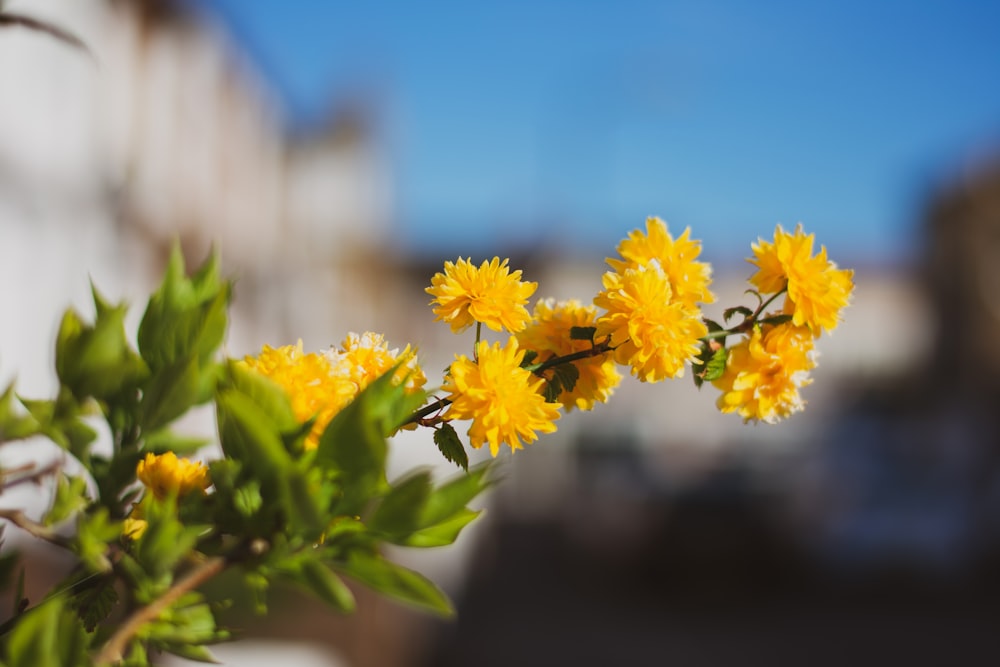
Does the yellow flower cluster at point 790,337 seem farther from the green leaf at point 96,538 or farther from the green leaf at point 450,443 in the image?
the green leaf at point 96,538

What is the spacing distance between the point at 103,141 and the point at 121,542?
4.99m

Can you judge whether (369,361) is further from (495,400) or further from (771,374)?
(771,374)

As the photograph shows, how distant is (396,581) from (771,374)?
238 millimetres

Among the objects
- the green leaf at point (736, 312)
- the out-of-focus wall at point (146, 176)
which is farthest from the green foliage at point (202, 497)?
the out-of-focus wall at point (146, 176)

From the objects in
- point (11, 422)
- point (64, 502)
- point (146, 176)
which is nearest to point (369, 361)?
point (64, 502)

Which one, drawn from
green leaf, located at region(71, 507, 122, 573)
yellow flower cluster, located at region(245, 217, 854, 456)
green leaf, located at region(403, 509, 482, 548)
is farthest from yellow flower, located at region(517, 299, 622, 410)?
green leaf, located at region(71, 507, 122, 573)

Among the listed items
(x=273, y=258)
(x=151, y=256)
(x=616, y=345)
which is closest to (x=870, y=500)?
(x=273, y=258)

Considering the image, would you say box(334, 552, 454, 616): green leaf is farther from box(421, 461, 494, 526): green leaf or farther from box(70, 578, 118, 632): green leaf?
box(70, 578, 118, 632): green leaf

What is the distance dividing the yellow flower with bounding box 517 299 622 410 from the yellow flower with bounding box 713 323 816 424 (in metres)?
0.06

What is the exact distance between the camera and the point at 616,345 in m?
0.48

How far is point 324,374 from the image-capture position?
41 cm

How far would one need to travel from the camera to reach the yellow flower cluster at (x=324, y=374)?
400 mm

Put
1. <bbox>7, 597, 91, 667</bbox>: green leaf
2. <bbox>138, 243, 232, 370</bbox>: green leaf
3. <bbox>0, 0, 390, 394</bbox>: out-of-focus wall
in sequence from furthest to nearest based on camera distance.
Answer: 1. <bbox>0, 0, 390, 394</bbox>: out-of-focus wall
2. <bbox>138, 243, 232, 370</bbox>: green leaf
3. <bbox>7, 597, 91, 667</bbox>: green leaf

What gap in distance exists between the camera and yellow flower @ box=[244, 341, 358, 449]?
40 cm
